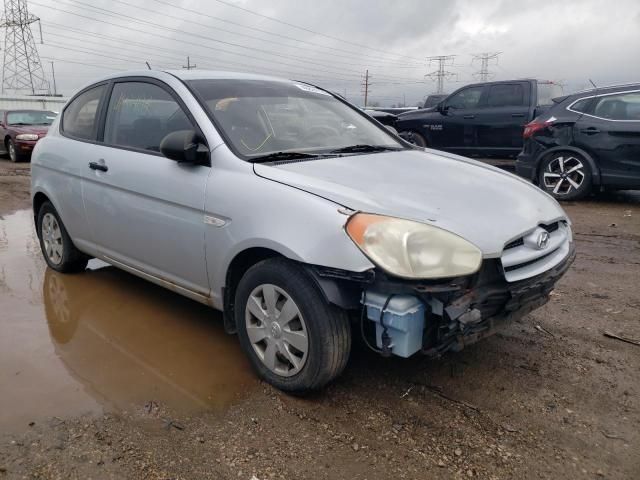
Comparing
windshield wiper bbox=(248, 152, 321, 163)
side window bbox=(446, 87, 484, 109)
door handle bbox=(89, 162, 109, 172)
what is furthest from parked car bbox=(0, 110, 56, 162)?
windshield wiper bbox=(248, 152, 321, 163)

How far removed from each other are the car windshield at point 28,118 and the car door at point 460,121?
37.3 ft

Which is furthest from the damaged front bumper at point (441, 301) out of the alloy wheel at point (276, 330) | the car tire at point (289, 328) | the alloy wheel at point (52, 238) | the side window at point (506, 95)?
the side window at point (506, 95)

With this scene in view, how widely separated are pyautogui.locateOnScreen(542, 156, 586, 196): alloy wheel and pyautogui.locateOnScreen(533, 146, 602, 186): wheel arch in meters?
0.10

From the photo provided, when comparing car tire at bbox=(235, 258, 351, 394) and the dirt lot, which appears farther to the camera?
car tire at bbox=(235, 258, 351, 394)

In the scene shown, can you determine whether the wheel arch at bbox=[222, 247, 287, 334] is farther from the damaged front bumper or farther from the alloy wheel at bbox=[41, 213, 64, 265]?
the alloy wheel at bbox=[41, 213, 64, 265]

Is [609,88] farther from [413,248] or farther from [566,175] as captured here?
[413,248]

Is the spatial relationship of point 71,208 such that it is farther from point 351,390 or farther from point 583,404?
point 583,404

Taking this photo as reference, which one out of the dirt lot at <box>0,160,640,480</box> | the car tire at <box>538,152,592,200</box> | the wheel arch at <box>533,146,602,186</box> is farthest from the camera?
the car tire at <box>538,152,592,200</box>

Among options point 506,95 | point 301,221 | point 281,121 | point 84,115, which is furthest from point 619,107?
point 84,115

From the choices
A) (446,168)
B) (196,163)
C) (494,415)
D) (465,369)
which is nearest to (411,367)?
(465,369)

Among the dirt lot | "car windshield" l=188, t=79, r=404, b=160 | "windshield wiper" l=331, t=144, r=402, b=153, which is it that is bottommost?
the dirt lot

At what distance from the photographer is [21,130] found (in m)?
14.9

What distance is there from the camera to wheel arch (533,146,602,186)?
304 inches

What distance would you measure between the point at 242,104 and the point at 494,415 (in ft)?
7.74
